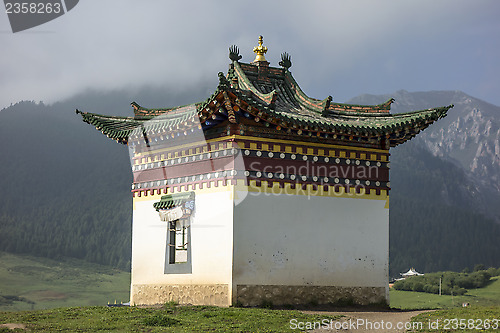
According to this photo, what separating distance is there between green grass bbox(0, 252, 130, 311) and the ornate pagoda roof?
6208 centimetres

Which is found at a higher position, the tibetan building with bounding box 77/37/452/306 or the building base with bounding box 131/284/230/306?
the tibetan building with bounding box 77/37/452/306

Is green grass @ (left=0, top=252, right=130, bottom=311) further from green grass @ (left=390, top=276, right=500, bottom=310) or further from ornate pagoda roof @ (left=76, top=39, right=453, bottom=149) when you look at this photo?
ornate pagoda roof @ (left=76, top=39, right=453, bottom=149)

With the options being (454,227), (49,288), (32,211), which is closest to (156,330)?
(49,288)

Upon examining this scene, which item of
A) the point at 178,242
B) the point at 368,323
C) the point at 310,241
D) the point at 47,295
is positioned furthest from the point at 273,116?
the point at 47,295

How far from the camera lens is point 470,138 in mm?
132500

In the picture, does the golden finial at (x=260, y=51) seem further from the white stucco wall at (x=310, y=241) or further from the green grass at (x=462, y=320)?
the green grass at (x=462, y=320)

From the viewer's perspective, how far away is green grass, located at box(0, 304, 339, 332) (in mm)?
11328

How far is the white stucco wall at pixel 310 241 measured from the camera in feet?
46.4

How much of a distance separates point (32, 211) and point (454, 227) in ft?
228

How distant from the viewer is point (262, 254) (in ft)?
46.7

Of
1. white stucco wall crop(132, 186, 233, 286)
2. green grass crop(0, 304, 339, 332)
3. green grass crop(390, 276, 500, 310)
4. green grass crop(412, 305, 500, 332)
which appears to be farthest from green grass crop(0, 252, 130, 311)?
green grass crop(412, 305, 500, 332)

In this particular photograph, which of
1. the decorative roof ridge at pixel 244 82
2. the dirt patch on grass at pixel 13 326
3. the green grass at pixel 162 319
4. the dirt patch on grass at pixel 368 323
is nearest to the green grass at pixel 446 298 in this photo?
the decorative roof ridge at pixel 244 82

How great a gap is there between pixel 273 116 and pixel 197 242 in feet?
11.7

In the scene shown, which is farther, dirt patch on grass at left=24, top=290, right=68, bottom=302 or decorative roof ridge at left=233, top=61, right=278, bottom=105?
dirt patch on grass at left=24, top=290, right=68, bottom=302
